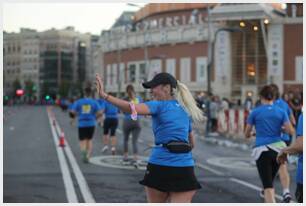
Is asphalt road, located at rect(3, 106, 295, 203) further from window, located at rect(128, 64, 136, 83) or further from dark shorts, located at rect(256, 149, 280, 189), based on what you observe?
window, located at rect(128, 64, 136, 83)

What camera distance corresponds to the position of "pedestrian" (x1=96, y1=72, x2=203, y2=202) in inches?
Result: 202

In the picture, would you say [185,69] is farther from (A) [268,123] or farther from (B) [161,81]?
(B) [161,81]

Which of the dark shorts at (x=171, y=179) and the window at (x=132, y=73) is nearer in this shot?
the dark shorts at (x=171, y=179)

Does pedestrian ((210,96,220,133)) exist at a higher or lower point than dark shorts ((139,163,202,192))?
lower

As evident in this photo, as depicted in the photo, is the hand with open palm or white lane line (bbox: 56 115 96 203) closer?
the hand with open palm

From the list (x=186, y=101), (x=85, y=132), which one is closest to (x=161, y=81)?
(x=186, y=101)

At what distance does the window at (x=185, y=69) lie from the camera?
87750 millimetres

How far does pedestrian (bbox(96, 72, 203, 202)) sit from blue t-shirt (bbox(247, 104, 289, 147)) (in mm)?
2858

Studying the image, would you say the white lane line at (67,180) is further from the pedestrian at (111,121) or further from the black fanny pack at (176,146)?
the black fanny pack at (176,146)

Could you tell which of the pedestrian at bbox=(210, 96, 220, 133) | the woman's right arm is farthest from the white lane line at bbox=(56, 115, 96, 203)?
the pedestrian at bbox=(210, 96, 220, 133)

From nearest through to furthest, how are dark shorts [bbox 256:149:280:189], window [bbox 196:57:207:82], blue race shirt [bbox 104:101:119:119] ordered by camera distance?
1. dark shorts [bbox 256:149:280:189]
2. blue race shirt [bbox 104:101:119:119]
3. window [bbox 196:57:207:82]

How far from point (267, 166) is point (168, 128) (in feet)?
9.59

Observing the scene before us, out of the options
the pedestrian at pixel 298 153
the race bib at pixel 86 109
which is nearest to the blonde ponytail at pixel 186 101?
the pedestrian at pixel 298 153

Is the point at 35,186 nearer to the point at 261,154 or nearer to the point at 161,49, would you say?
the point at 261,154
